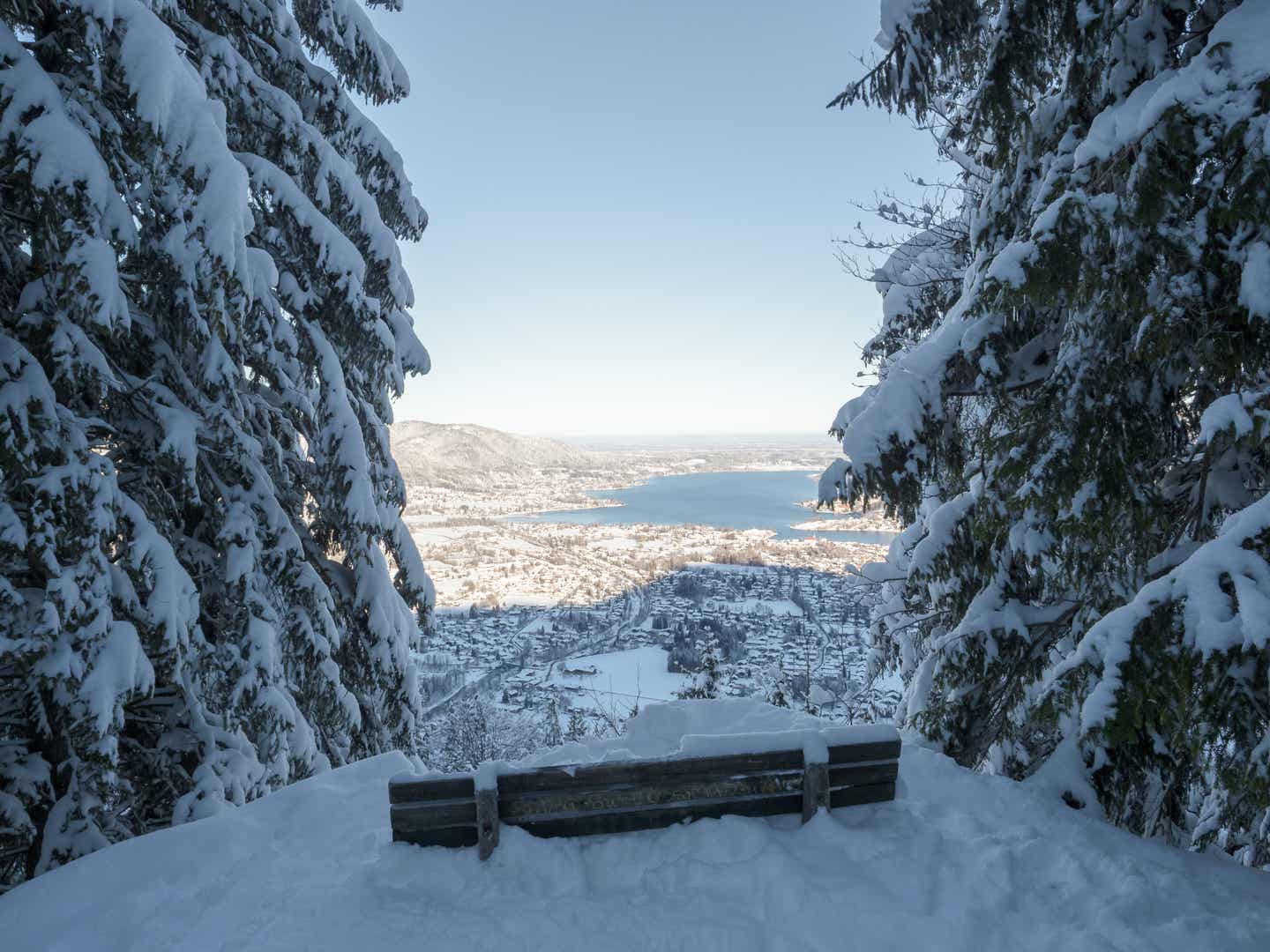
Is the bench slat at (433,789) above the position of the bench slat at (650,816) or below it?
above

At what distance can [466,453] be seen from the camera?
122938 mm

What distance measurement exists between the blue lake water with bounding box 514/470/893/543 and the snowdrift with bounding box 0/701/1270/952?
66.2 metres

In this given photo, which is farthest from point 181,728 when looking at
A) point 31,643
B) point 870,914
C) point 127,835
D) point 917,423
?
point 917,423

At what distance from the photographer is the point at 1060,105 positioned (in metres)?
3.85

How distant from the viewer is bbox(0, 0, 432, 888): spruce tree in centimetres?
372

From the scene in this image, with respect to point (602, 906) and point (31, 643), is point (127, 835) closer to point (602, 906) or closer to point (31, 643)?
point (31, 643)

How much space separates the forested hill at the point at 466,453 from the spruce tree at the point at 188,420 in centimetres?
8087

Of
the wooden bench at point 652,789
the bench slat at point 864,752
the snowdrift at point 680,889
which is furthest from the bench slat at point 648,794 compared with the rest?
the bench slat at point 864,752

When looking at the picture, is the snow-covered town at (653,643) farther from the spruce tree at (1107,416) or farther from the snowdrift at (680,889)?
the snowdrift at (680,889)

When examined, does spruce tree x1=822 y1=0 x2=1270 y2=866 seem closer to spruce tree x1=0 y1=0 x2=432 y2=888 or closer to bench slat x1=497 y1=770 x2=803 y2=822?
bench slat x1=497 y1=770 x2=803 y2=822

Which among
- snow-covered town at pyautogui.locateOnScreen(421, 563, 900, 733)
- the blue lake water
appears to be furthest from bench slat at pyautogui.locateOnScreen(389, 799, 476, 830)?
the blue lake water

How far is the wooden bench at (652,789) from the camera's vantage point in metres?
3.54

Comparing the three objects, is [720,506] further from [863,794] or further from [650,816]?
[650,816]

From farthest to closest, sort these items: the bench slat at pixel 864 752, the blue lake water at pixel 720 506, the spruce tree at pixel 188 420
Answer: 1. the blue lake water at pixel 720 506
2. the bench slat at pixel 864 752
3. the spruce tree at pixel 188 420
